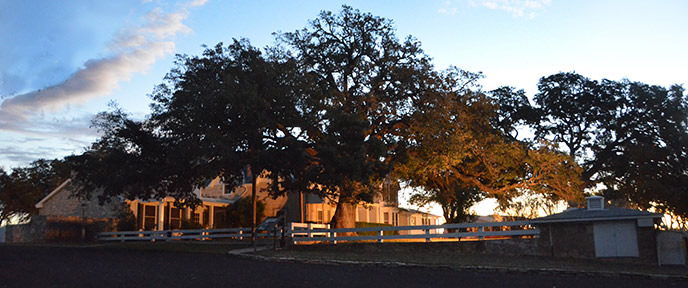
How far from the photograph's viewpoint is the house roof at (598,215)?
19.8 m

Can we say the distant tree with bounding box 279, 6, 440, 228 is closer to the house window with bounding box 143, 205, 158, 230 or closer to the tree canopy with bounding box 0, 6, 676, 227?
the tree canopy with bounding box 0, 6, 676, 227

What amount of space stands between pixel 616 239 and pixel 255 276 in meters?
13.3

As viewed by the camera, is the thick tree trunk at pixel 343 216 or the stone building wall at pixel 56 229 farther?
the stone building wall at pixel 56 229

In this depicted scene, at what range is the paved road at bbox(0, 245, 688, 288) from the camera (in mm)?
12266

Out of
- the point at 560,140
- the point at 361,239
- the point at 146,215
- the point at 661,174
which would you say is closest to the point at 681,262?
the point at 361,239

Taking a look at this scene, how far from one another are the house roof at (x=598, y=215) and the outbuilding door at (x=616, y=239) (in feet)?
1.16

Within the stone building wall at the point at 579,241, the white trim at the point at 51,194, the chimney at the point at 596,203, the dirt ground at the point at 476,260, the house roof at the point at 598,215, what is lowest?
the dirt ground at the point at 476,260

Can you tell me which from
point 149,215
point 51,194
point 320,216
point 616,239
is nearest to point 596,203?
point 616,239

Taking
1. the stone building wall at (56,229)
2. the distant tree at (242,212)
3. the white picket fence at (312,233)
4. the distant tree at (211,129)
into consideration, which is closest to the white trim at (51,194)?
the stone building wall at (56,229)

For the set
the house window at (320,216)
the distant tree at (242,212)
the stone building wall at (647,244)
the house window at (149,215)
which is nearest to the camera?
the stone building wall at (647,244)

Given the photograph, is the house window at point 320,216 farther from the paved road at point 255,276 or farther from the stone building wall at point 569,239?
the paved road at point 255,276

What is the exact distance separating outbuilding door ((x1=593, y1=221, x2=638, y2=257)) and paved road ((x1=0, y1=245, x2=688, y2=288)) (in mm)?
5152

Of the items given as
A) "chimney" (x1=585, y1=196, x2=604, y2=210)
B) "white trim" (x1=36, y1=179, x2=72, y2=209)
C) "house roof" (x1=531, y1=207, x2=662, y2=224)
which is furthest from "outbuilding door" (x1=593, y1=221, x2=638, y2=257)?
"white trim" (x1=36, y1=179, x2=72, y2=209)

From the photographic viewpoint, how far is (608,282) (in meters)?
14.1
